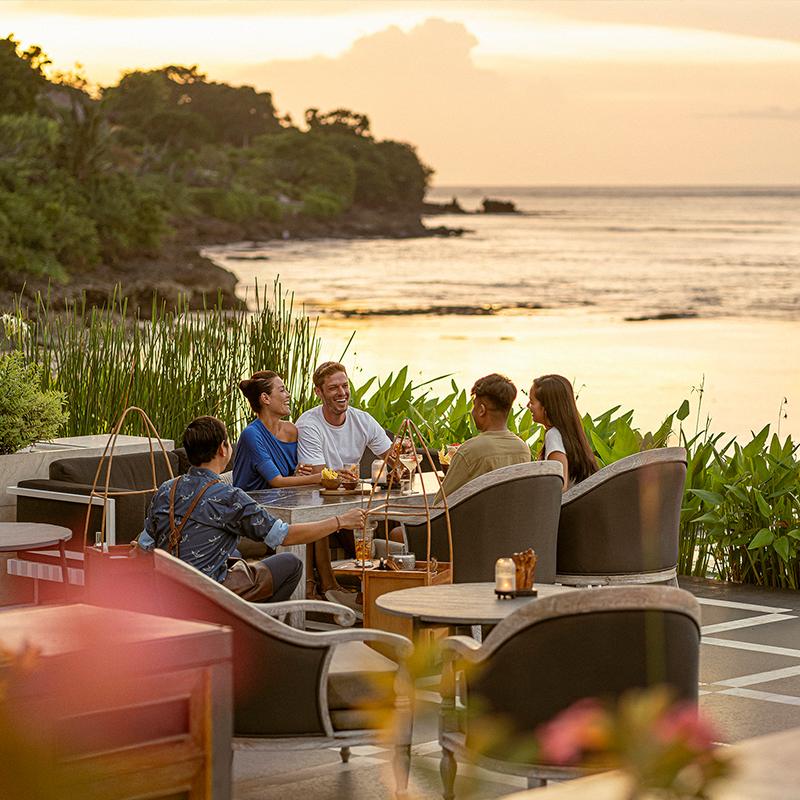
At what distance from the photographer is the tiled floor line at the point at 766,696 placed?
14.8 feet

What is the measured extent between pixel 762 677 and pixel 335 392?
2348 mm

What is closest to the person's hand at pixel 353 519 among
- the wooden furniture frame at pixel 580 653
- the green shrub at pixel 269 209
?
the wooden furniture frame at pixel 580 653

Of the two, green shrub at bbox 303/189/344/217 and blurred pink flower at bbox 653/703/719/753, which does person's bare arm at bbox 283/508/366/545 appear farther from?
green shrub at bbox 303/189/344/217

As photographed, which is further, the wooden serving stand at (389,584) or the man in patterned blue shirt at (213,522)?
the wooden serving stand at (389,584)

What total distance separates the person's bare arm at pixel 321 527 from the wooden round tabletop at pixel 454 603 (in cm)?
52

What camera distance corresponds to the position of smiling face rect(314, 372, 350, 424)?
6098mm

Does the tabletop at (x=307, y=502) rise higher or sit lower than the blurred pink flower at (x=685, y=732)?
lower

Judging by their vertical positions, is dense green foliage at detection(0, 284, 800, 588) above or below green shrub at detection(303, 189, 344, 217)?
below

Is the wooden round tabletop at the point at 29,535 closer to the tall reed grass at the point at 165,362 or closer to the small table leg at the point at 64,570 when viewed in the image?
the small table leg at the point at 64,570

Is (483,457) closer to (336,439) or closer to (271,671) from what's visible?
(336,439)

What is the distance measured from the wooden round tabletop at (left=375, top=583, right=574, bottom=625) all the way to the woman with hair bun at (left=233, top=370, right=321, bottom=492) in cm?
208

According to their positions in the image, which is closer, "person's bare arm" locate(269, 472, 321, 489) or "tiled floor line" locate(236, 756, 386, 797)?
"tiled floor line" locate(236, 756, 386, 797)

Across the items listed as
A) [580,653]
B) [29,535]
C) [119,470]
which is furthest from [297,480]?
[580,653]

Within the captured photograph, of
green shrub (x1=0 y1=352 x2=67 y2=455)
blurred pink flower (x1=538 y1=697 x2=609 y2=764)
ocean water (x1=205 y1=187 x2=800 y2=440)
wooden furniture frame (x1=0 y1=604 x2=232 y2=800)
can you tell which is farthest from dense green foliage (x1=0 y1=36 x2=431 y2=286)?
blurred pink flower (x1=538 y1=697 x2=609 y2=764)
